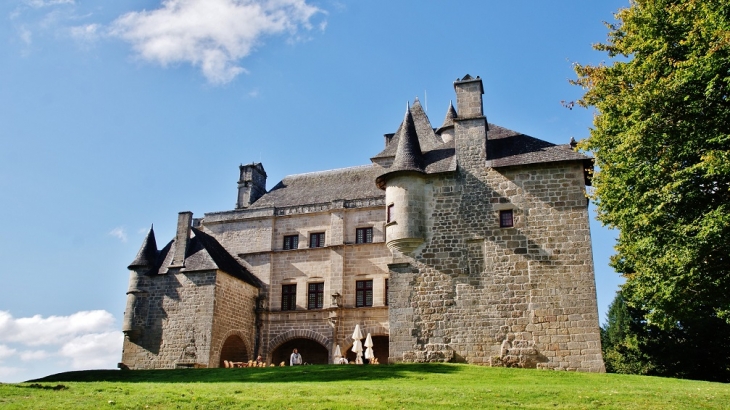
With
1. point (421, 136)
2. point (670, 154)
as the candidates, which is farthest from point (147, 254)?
point (670, 154)

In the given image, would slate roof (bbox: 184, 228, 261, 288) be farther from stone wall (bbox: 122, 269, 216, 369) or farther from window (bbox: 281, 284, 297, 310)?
window (bbox: 281, 284, 297, 310)

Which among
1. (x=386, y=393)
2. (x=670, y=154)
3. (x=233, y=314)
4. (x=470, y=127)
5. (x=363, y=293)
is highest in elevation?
(x=470, y=127)

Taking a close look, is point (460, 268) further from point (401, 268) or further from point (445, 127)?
point (445, 127)

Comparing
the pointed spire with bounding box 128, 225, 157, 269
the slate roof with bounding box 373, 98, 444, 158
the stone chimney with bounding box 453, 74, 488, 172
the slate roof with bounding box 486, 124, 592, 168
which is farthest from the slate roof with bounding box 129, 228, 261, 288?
the slate roof with bounding box 486, 124, 592, 168

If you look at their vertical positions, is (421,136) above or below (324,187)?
above

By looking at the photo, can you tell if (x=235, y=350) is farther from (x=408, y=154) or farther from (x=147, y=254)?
(x=408, y=154)

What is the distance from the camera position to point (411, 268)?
21.7 metres

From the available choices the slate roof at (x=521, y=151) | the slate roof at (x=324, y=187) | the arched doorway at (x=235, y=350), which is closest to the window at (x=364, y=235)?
the slate roof at (x=324, y=187)

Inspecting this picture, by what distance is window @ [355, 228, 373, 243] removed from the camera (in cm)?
2989

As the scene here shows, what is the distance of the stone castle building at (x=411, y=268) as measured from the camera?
20348 millimetres

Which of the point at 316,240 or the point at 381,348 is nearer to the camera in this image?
the point at 381,348

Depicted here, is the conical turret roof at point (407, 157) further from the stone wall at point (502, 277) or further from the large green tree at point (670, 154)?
the large green tree at point (670, 154)

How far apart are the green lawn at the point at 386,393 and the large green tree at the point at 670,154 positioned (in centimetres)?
283

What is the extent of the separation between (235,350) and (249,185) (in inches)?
368
